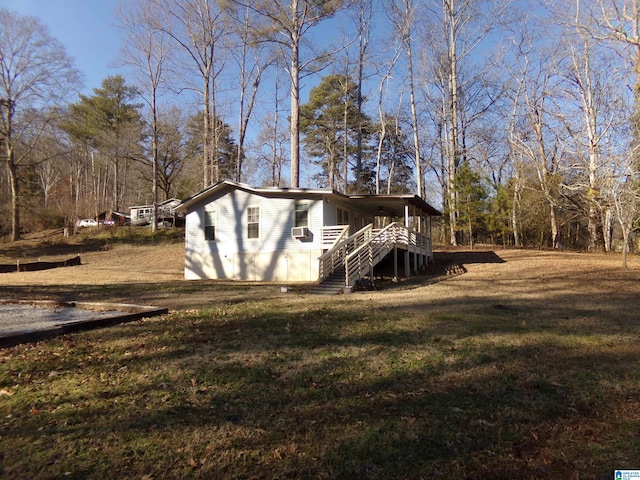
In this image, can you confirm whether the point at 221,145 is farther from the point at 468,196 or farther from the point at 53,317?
the point at 53,317

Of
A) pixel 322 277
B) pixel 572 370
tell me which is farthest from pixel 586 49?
pixel 572 370

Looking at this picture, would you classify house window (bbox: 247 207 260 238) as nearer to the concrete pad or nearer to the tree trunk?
the tree trunk

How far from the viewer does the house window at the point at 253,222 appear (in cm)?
1739

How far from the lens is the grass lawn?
292 cm

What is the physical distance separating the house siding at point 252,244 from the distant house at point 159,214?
2124cm

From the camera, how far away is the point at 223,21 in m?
26.3

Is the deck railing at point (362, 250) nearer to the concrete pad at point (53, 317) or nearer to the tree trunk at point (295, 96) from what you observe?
the concrete pad at point (53, 317)

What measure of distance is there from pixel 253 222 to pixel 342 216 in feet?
13.9

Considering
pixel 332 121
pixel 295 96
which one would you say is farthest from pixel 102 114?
pixel 295 96

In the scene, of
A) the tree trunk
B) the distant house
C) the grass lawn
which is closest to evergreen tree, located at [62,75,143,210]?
the distant house

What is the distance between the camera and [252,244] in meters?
17.5

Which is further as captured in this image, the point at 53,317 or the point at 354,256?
the point at 354,256

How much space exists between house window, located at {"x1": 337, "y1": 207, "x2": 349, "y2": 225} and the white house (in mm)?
27

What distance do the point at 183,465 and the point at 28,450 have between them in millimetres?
1244
